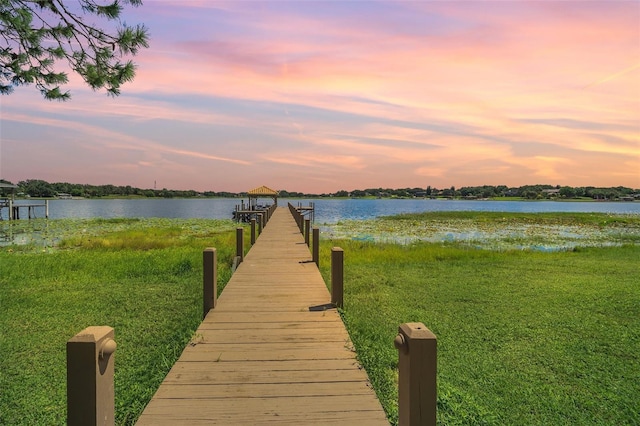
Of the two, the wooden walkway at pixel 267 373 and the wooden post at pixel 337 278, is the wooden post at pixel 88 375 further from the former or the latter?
the wooden post at pixel 337 278

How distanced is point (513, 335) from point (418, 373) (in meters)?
4.70

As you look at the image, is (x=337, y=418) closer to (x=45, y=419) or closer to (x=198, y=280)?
(x=45, y=419)

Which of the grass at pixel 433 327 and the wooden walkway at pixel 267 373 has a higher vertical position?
the wooden walkway at pixel 267 373

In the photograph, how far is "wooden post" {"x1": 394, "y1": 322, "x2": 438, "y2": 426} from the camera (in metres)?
2.20

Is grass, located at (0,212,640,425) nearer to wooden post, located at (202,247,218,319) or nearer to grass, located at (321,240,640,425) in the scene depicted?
grass, located at (321,240,640,425)

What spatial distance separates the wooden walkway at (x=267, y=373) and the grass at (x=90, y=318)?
2.15 ft

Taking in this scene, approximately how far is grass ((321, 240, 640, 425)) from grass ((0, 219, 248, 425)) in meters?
2.79

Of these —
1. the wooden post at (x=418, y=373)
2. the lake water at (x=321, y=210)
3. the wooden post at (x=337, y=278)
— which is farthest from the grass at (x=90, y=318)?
the lake water at (x=321, y=210)

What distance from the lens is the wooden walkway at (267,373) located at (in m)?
2.97

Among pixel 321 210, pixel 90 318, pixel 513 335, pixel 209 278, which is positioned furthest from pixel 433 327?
pixel 321 210

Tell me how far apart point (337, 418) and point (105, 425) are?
5.33ft

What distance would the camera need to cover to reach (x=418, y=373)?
2201 mm

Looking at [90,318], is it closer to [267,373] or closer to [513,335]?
[267,373]

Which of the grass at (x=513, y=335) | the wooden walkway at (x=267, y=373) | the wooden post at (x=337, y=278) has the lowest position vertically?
the grass at (x=513, y=335)
